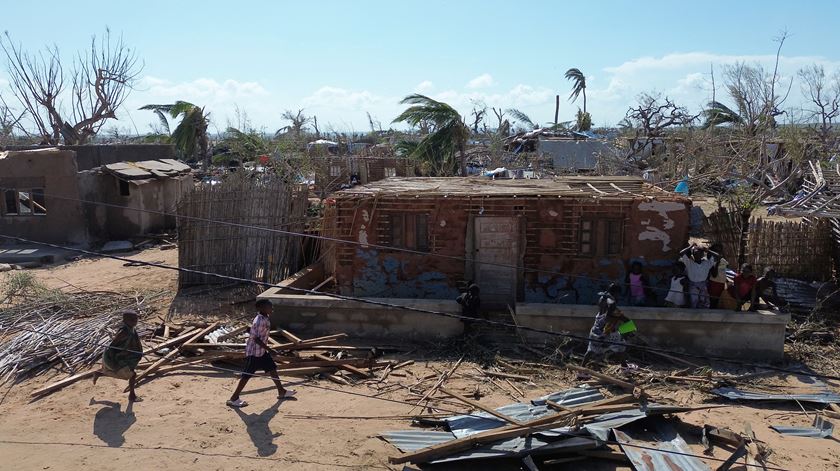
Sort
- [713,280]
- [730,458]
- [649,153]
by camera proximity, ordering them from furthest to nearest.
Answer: [649,153], [713,280], [730,458]

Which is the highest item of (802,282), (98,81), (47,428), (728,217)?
(98,81)

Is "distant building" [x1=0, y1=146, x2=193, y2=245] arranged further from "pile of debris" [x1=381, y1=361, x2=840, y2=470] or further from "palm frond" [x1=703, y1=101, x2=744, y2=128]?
"palm frond" [x1=703, y1=101, x2=744, y2=128]

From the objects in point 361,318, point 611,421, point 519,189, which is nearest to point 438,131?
point 519,189

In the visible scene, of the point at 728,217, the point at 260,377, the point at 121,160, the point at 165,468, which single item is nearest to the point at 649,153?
the point at 728,217

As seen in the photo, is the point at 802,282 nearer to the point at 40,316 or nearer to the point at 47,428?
the point at 47,428

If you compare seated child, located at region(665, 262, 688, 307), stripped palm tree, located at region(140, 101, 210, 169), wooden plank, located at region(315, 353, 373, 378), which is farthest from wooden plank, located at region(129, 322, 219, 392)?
stripped palm tree, located at region(140, 101, 210, 169)

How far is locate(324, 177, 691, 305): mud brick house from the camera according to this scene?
34.5ft

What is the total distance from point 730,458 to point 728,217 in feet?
26.5

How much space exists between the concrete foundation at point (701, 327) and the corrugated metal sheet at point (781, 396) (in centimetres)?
137

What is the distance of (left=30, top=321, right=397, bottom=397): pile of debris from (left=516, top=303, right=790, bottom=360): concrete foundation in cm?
267

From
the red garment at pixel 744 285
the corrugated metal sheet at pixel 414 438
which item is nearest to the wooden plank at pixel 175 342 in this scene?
the corrugated metal sheet at pixel 414 438

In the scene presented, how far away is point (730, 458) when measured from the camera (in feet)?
21.2

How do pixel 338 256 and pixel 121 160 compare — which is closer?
pixel 338 256

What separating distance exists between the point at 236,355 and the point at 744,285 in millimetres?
7580
